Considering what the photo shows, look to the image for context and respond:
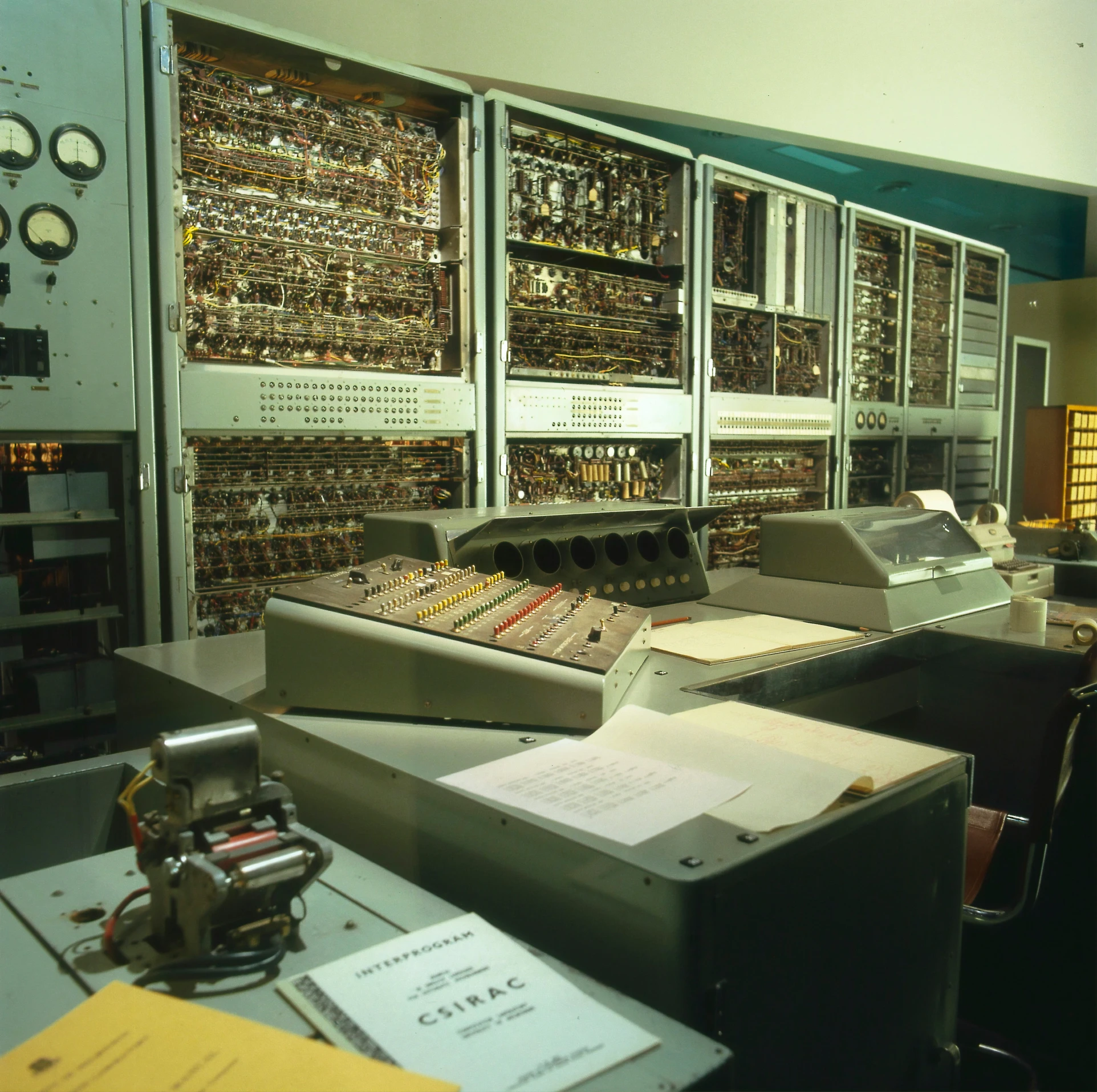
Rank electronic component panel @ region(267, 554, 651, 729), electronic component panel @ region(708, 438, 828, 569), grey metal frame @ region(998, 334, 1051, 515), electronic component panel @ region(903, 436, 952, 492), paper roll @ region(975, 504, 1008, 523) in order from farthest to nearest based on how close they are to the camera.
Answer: grey metal frame @ region(998, 334, 1051, 515), electronic component panel @ region(903, 436, 952, 492), electronic component panel @ region(708, 438, 828, 569), paper roll @ region(975, 504, 1008, 523), electronic component panel @ region(267, 554, 651, 729)

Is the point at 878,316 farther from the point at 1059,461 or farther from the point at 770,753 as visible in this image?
the point at 770,753

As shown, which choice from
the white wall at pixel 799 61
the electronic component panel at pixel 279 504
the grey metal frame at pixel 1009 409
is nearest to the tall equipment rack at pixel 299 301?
the electronic component panel at pixel 279 504

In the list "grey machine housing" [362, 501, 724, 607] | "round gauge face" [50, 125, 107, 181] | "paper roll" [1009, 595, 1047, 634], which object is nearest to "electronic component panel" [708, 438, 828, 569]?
"grey machine housing" [362, 501, 724, 607]

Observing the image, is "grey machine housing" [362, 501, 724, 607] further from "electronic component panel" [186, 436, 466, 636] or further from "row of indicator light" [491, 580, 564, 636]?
"electronic component panel" [186, 436, 466, 636]

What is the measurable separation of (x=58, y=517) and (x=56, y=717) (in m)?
0.49

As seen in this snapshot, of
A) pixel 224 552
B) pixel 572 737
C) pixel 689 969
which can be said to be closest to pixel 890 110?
pixel 224 552

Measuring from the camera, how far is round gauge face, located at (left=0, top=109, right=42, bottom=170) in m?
2.06

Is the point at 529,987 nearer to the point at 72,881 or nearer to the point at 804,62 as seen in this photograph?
the point at 72,881

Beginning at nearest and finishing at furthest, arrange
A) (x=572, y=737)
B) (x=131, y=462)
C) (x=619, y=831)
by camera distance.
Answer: (x=619, y=831) < (x=572, y=737) < (x=131, y=462)

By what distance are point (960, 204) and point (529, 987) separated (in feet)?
20.2

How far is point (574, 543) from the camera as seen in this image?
2.05 meters

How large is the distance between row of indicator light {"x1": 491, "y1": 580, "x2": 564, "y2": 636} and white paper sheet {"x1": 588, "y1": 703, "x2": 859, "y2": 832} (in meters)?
0.20

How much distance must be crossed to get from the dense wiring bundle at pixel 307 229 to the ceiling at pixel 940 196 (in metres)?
1.45

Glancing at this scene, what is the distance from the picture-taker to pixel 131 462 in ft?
7.57
